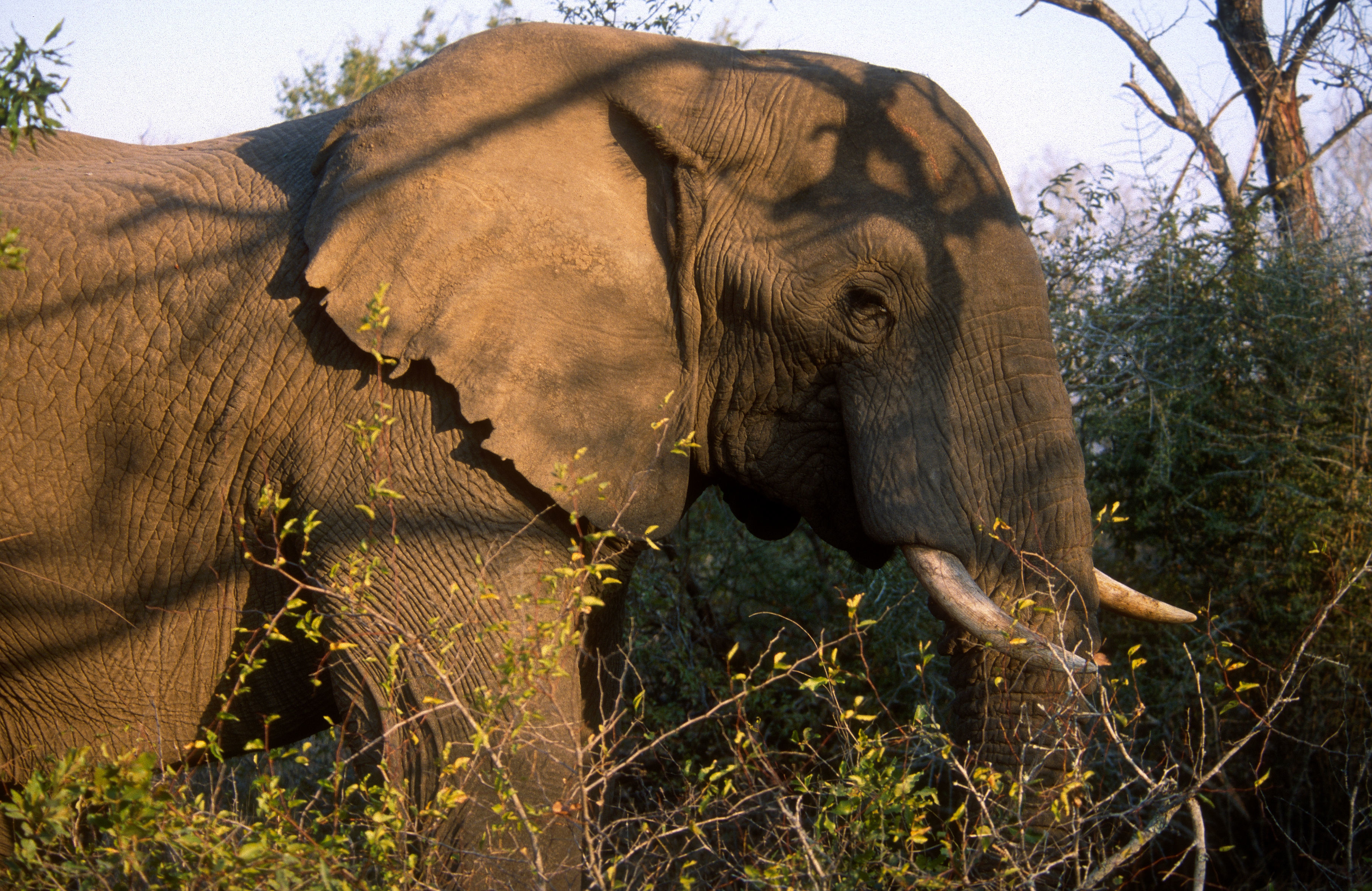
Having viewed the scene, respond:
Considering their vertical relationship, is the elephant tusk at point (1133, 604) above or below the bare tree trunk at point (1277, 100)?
below

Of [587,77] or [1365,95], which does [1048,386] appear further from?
[1365,95]

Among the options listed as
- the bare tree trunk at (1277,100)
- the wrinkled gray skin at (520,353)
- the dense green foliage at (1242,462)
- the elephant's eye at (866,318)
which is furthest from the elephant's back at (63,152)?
the bare tree trunk at (1277,100)

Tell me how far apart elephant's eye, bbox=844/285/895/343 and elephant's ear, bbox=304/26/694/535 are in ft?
1.53

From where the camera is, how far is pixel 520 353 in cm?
310

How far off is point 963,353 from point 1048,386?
26 centimetres

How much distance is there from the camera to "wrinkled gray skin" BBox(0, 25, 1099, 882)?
3.10m

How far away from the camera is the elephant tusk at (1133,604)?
3420 mm

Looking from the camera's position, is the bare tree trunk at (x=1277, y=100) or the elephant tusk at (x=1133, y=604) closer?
the elephant tusk at (x=1133, y=604)

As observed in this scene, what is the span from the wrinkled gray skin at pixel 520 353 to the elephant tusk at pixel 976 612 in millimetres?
66

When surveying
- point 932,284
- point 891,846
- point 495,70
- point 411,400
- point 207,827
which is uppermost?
point 495,70

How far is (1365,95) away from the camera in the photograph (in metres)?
6.86

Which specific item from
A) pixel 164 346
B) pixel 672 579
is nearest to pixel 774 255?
pixel 164 346

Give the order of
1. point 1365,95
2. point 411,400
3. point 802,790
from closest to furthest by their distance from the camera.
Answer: point 802,790 < point 411,400 < point 1365,95

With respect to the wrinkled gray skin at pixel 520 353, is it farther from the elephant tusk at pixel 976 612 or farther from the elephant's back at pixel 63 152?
the elephant's back at pixel 63 152
